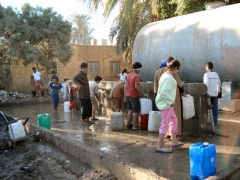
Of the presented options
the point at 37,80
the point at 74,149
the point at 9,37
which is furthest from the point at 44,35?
the point at 74,149

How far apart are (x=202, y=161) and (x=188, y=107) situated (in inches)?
80.9

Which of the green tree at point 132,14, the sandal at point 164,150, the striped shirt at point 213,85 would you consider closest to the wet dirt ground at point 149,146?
the sandal at point 164,150

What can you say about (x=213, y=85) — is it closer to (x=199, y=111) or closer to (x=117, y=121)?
(x=199, y=111)

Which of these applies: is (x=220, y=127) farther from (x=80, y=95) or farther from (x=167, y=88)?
(x=80, y=95)

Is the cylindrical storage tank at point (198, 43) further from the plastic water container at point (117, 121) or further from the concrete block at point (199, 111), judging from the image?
the plastic water container at point (117, 121)

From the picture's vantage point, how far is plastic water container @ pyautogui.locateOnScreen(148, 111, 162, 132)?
6.00m

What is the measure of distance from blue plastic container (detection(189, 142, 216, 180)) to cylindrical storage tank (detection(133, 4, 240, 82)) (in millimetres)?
5617

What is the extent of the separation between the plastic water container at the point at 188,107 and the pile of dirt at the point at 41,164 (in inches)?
81.7

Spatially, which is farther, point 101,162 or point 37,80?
point 37,80

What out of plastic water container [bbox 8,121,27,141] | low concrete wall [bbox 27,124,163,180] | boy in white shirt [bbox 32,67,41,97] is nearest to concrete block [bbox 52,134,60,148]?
low concrete wall [bbox 27,124,163,180]

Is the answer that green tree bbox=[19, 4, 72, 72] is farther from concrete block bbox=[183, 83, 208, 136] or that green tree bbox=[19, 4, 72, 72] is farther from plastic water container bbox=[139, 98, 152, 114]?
concrete block bbox=[183, 83, 208, 136]

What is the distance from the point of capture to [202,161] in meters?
3.30

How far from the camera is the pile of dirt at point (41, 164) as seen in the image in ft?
14.5

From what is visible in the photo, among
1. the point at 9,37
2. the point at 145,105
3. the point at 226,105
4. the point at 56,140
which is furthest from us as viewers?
the point at 9,37
